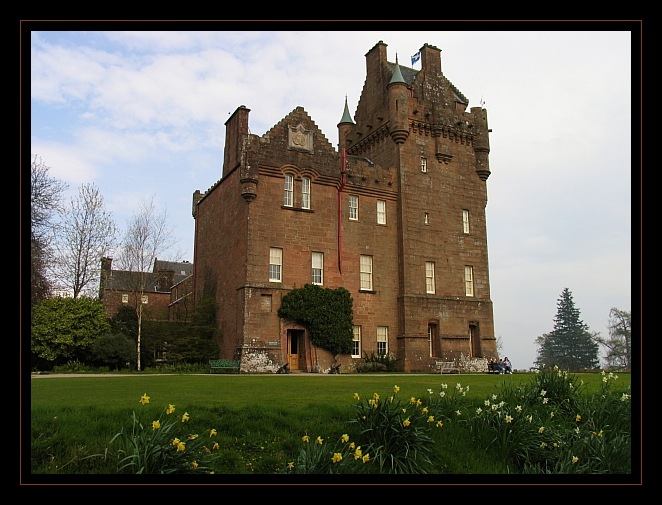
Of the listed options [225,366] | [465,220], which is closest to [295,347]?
[225,366]

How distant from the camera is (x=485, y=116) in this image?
4097 centimetres

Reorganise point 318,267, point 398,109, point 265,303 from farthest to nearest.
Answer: point 398,109 < point 318,267 < point 265,303

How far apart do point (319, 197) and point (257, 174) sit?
4.07m

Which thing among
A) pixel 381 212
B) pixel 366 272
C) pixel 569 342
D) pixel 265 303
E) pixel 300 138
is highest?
pixel 300 138

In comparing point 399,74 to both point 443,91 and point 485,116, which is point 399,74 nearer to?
point 443,91

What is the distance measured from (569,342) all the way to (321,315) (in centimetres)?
5879

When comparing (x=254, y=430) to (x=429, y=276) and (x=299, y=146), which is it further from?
(x=429, y=276)

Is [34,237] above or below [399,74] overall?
below

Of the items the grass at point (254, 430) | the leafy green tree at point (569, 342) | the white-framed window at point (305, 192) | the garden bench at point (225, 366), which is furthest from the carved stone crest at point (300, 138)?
the leafy green tree at point (569, 342)

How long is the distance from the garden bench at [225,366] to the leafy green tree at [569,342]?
5828 centimetres

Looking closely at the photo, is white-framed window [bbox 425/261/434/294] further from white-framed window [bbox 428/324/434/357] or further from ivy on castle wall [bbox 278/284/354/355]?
ivy on castle wall [bbox 278/284/354/355]

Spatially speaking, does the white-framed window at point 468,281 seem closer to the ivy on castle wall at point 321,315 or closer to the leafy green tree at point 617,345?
the ivy on castle wall at point 321,315

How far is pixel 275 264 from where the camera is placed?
108 ft
